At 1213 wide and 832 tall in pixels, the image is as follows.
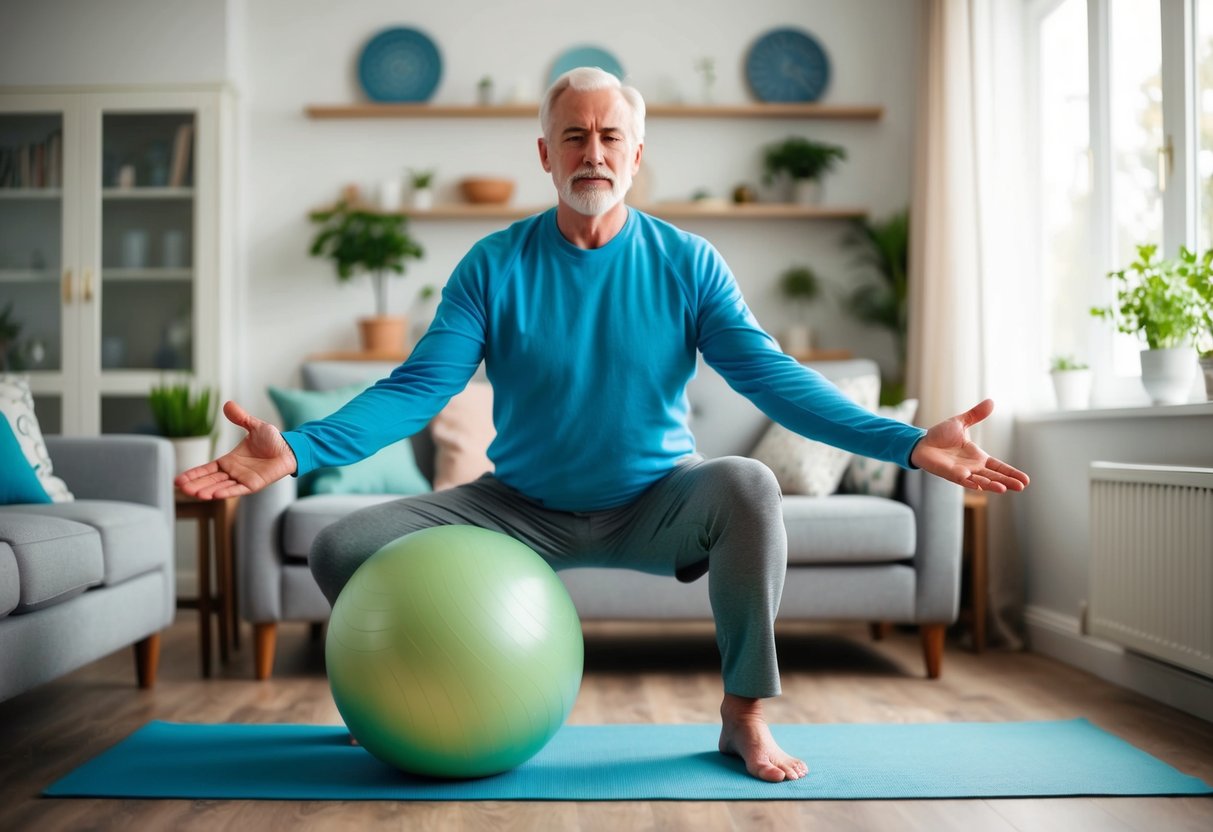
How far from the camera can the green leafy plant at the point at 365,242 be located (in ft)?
13.6

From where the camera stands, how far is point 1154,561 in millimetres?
2543

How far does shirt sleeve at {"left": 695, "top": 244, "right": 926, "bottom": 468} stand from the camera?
5.79 feet

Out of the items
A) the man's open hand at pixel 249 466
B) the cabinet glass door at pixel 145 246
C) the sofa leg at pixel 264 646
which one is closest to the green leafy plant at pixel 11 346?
the cabinet glass door at pixel 145 246

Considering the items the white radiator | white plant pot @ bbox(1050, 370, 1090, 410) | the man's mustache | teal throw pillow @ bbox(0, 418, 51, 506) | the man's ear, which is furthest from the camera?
white plant pot @ bbox(1050, 370, 1090, 410)

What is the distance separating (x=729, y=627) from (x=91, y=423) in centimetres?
320

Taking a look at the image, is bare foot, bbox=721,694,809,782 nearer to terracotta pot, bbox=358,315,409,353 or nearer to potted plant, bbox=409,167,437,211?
terracotta pot, bbox=358,315,409,353

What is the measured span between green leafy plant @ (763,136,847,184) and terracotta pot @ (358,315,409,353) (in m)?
1.59

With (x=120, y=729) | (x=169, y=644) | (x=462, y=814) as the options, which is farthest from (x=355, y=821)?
(x=169, y=644)

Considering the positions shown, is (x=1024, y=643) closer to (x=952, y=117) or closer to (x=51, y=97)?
(x=952, y=117)

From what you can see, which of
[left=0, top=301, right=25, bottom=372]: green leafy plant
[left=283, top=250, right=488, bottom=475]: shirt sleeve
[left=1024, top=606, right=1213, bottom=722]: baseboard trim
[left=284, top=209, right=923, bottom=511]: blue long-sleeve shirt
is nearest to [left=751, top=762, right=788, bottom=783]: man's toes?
[left=284, top=209, right=923, bottom=511]: blue long-sleeve shirt

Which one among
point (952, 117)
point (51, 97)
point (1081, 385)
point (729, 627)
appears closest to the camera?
point (729, 627)

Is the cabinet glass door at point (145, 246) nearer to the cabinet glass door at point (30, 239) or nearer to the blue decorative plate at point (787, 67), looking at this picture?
the cabinet glass door at point (30, 239)

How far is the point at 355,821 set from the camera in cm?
167

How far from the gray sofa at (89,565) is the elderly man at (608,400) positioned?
596 mm
